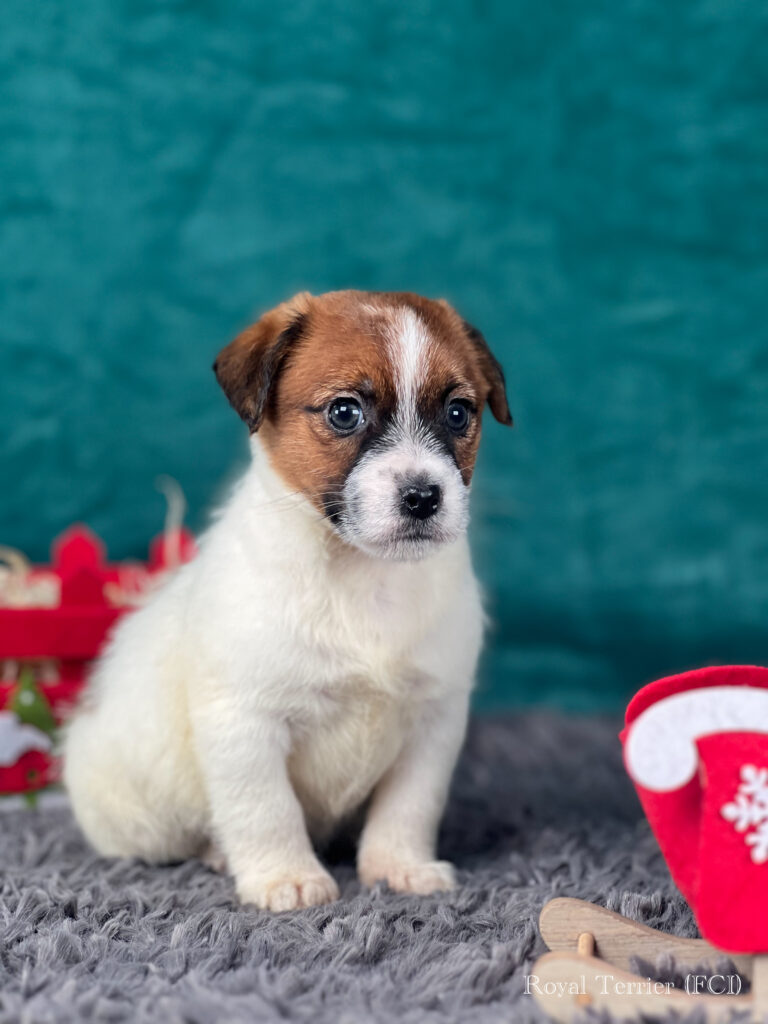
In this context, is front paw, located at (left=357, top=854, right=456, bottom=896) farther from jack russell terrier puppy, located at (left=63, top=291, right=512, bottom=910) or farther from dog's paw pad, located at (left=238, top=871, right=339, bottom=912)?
dog's paw pad, located at (left=238, top=871, right=339, bottom=912)

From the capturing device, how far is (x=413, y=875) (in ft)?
8.70

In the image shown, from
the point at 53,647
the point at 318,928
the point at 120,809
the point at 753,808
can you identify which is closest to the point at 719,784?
the point at 753,808

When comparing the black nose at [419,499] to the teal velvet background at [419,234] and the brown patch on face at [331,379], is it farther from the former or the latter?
the teal velvet background at [419,234]

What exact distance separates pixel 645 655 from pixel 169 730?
215 centimetres

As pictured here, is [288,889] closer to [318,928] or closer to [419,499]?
[318,928]

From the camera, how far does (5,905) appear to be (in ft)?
8.14

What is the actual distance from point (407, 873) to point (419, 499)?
90cm

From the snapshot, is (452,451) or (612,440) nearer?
(452,451)

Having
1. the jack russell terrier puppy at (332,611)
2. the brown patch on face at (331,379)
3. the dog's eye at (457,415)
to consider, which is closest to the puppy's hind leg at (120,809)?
the jack russell terrier puppy at (332,611)

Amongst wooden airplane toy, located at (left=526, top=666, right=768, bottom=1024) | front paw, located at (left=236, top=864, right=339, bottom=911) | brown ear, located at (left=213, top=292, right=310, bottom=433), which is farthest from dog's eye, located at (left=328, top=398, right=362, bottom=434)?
front paw, located at (left=236, top=864, right=339, bottom=911)

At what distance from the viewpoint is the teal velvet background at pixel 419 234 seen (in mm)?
4180

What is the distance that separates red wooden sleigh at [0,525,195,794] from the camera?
3346mm

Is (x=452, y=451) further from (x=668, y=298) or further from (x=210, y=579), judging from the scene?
(x=668, y=298)

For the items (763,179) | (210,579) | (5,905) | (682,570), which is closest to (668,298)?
(763,179)
